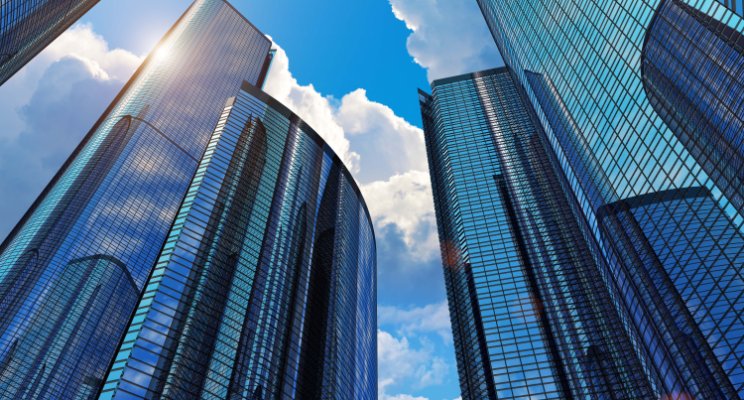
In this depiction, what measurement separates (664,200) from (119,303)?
5444 inches

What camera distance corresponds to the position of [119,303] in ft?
486

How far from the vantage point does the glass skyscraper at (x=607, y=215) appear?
163ft

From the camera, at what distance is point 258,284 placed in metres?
89.9

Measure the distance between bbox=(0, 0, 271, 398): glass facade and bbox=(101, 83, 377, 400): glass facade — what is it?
2995cm

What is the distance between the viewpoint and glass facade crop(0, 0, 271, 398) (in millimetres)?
123562

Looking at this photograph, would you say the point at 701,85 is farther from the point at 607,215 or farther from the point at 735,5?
the point at 607,215

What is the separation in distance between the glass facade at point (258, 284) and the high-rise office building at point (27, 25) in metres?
31.7

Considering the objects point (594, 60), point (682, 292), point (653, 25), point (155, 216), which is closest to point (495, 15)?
point (594, 60)

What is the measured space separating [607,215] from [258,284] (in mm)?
54443

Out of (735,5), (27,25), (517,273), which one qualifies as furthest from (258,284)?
(735,5)

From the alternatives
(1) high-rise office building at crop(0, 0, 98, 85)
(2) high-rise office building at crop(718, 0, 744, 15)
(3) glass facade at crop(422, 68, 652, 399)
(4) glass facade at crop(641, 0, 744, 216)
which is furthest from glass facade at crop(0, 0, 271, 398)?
(2) high-rise office building at crop(718, 0, 744, 15)

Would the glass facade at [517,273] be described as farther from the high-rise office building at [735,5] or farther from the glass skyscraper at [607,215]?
the high-rise office building at [735,5]

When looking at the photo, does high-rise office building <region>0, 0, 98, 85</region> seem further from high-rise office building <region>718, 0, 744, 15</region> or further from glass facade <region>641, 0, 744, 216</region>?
high-rise office building <region>718, 0, 744, 15</region>

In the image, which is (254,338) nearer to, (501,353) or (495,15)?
(501,353)
